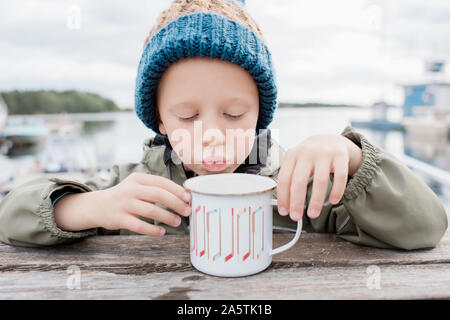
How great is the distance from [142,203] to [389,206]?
565 millimetres

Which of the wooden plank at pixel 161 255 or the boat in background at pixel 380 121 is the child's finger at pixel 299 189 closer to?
the wooden plank at pixel 161 255

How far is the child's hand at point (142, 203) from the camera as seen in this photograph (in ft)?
2.38

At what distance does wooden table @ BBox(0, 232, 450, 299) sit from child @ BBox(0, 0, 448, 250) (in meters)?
0.05

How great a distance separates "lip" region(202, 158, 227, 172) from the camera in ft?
3.04

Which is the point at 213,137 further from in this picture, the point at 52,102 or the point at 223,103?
the point at 52,102

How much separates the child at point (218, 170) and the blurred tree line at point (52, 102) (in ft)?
27.3

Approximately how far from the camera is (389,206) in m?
0.82

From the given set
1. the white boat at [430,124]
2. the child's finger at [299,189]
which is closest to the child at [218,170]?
the child's finger at [299,189]

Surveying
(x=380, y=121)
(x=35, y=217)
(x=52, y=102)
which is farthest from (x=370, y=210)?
(x=380, y=121)

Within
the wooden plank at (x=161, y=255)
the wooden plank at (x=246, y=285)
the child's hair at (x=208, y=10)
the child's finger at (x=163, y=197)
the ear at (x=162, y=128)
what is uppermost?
the child's hair at (x=208, y=10)

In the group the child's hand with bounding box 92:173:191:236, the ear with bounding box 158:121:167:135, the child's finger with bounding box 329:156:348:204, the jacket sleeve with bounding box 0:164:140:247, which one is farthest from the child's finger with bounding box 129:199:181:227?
the ear with bounding box 158:121:167:135

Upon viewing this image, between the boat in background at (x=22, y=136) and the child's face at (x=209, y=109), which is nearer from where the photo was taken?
the child's face at (x=209, y=109)
